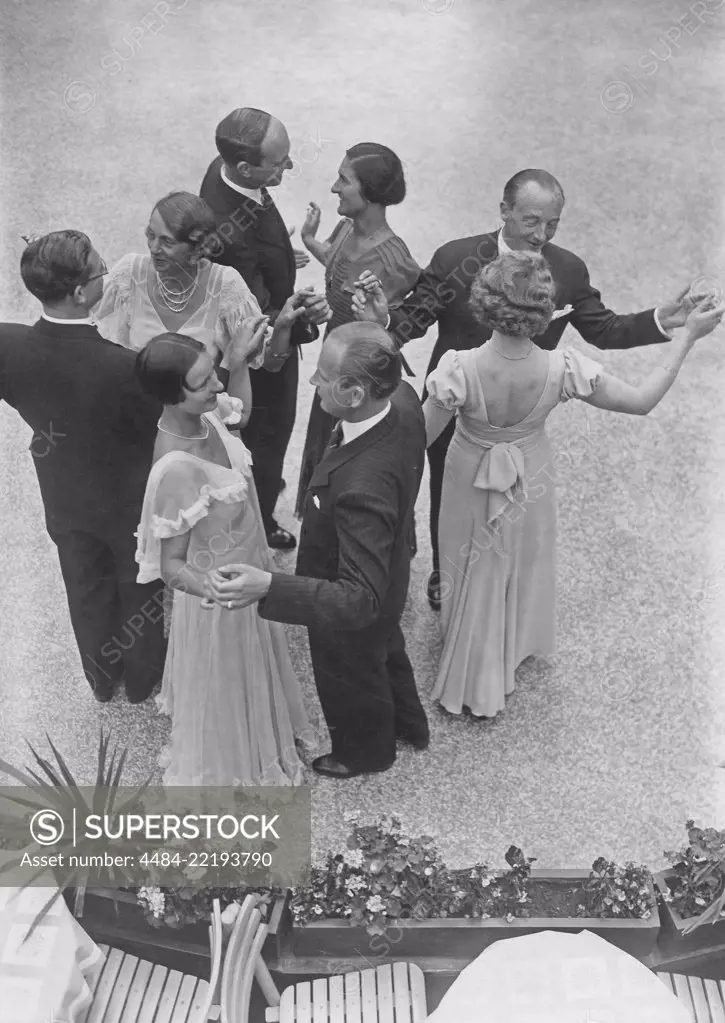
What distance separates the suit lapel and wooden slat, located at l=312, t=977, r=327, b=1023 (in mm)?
1518

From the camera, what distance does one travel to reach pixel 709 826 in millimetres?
4309

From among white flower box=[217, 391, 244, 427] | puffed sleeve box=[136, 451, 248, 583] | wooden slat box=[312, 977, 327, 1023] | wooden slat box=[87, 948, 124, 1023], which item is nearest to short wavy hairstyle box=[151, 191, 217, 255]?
white flower box=[217, 391, 244, 427]

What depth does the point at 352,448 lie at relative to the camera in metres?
3.56

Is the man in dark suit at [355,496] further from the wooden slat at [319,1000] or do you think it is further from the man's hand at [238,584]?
the wooden slat at [319,1000]

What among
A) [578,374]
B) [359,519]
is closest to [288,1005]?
[359,519]

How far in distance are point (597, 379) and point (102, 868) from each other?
219 cm

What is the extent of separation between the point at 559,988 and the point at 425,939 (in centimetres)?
52

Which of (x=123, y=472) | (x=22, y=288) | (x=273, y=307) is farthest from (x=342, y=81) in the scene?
(x=123, y=472)

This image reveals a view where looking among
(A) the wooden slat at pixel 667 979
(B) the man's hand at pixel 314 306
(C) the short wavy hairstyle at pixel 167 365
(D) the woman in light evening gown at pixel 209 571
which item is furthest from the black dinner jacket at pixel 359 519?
(A) the wooden slat at pixel 667 979

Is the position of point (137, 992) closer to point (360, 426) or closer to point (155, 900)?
point (155, 900)

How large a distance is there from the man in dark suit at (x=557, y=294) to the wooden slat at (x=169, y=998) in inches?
90.6

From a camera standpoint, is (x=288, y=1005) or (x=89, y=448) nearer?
(x=288, y=1005)

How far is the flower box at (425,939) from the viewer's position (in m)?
3.78

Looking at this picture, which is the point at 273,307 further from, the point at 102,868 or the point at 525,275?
the point at 102,868
